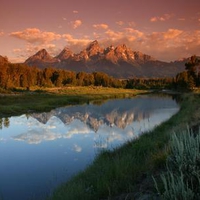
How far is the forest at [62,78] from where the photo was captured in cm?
10069

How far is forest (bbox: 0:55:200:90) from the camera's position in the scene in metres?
101

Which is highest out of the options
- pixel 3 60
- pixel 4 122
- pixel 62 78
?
pixel 3 60

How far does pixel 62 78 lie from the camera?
14025cm

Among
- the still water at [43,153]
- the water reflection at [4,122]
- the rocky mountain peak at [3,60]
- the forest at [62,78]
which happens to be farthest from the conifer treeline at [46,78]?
the still water at [43,153]

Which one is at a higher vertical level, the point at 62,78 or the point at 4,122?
the point at 62,78

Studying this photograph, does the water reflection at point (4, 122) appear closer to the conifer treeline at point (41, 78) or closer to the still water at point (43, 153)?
the still water at point (43, 153)

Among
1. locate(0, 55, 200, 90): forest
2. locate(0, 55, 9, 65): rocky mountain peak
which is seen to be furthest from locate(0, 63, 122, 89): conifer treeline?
locate(0, 55, 9, 65): rocky mountain peak

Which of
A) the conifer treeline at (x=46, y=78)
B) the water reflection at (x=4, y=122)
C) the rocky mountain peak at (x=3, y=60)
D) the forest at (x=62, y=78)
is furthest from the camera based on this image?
the conifer treeline at (x=46, y=78)

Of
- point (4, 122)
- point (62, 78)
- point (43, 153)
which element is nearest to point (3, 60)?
point (62, 78)

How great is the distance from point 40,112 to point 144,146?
35060 mm

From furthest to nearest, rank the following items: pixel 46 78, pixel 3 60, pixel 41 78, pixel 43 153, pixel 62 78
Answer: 1. pixel 62 78
2. pixel 46 78
3. pixel 41 78
4. pixel 3 60
5. pixel 43 153

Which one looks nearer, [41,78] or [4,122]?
[4,122]

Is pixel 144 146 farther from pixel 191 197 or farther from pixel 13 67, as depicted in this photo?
pixel 13 67

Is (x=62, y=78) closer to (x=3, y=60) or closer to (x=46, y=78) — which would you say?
(x=46, y=78)
